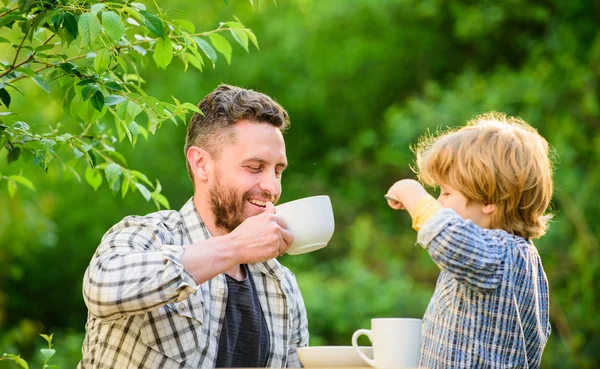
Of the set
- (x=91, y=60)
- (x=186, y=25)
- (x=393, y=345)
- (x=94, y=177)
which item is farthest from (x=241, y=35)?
(x=393, y=345)

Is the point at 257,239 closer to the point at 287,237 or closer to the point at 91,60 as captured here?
the point at 287,237

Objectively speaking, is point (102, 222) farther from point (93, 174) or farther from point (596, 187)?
point (93, 174)

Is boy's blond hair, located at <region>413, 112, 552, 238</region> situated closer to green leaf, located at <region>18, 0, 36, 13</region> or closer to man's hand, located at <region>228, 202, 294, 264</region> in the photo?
man's hand, located at <region>228, 202, 294, 264</region>

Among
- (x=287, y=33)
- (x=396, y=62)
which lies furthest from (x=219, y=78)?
(x=396, y=62)

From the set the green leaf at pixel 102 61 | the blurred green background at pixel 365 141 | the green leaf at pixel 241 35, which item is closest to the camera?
the green leaf at pixel 102 61

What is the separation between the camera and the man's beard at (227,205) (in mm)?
2295

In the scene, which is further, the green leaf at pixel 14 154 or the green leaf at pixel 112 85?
the green leaf at pixel 14 154

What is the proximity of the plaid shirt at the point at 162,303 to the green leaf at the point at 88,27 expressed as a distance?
0.45 m

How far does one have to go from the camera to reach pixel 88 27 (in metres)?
1.71

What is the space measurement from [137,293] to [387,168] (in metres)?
6.25

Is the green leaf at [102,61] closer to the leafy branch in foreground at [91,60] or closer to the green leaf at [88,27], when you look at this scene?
the leafy branch in foreground at [91,60]

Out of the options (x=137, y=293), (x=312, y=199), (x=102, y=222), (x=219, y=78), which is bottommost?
(x=102, y=222)

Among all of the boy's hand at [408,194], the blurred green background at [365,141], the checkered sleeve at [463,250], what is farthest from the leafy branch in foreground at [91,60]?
the blurred green background at [365,141]

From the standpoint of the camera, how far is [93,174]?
2.44 m
